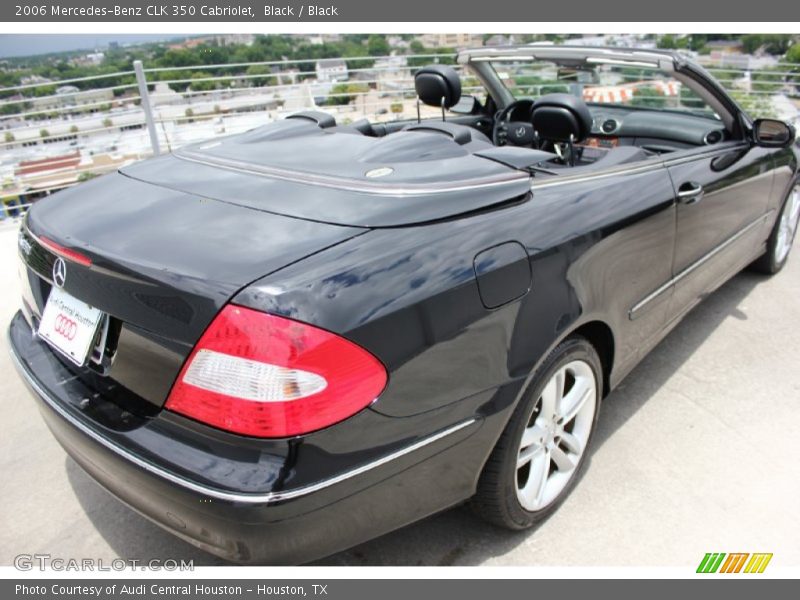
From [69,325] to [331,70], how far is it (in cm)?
812

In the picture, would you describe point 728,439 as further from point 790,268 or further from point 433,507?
point 790,268

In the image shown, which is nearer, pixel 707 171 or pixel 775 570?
pixel 775 570

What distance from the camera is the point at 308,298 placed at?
1.43 meters

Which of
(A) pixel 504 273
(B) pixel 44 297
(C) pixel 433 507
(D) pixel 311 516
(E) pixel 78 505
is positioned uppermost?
(A) pixel 504 273

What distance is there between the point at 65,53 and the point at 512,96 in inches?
184

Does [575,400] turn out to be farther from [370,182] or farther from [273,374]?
[273,374]

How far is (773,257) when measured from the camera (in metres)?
4.13

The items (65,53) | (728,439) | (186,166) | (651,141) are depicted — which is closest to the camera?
(186,166)

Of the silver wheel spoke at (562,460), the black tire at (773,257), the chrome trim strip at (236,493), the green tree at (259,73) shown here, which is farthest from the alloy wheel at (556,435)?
the green tree at (259,73)

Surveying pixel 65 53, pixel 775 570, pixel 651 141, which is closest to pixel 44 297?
pixel 775 570

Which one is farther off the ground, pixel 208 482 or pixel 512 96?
pixel 512 96

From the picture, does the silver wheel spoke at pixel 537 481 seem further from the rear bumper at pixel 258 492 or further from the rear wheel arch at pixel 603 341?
the rear wheel arch at pixel 603 341

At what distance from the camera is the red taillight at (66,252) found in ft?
5.57

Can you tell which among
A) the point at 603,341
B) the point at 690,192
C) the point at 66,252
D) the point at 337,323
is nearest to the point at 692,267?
the point at 690,192
